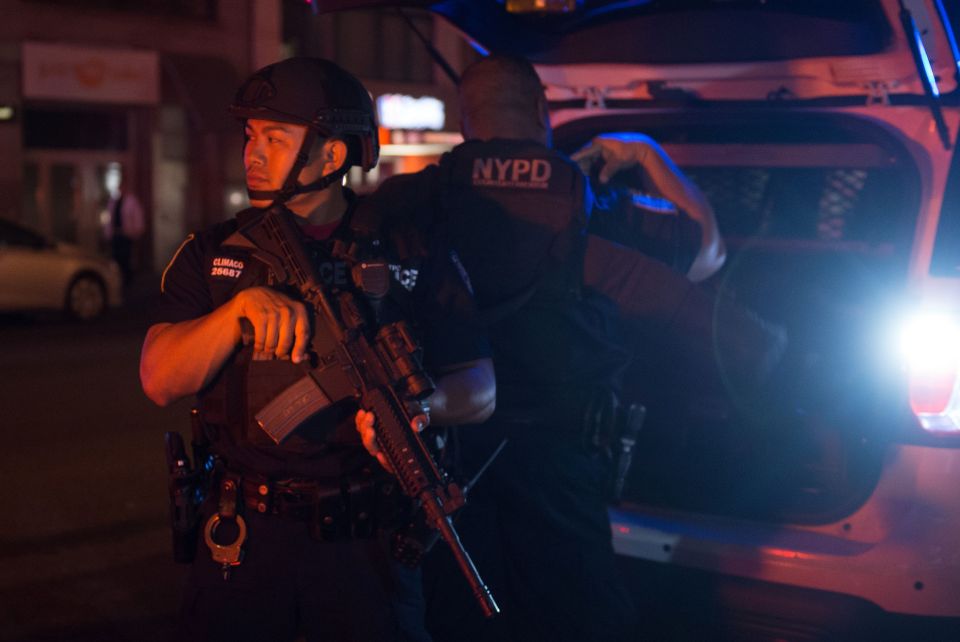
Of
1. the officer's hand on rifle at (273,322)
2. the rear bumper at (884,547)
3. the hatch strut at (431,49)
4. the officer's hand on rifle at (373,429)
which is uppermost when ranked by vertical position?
the hatch strut at (431,49)

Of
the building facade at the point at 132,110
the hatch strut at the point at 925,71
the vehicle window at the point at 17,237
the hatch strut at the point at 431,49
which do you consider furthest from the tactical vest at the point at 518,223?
the building facade at the point at 132,110

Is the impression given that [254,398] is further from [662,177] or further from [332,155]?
[662,177]

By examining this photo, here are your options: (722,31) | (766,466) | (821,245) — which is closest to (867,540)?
(766,466)

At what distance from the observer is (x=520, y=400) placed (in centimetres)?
346

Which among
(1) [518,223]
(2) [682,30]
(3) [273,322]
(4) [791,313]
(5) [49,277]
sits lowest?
(5) [49,277]

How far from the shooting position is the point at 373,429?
258 cm

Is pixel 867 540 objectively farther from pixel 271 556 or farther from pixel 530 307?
pixel 271 556

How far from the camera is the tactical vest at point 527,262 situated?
11.0ft

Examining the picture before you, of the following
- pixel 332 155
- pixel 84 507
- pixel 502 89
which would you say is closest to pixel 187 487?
pixel 332 155

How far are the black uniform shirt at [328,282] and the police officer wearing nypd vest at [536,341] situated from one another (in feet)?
1.63

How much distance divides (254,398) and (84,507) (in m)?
3.93

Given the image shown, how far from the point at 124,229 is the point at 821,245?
17.7 meters

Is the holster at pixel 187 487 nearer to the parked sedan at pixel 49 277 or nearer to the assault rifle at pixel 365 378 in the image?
the assault rifle at pixel 365 378

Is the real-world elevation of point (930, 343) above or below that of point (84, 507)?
above
